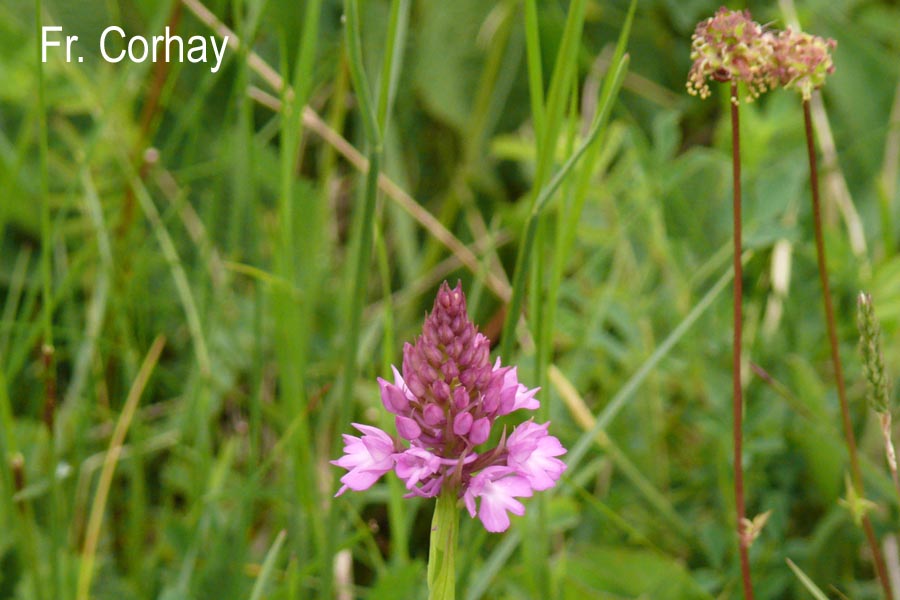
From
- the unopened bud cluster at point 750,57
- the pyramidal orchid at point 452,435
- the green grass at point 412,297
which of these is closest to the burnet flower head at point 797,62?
the unopened bud cluster at point 750,57

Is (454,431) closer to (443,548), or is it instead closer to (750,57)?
(443,548)

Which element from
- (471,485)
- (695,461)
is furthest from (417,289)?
(471,485)

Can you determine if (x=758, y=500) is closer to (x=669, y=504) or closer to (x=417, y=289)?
(x=669, y=504)

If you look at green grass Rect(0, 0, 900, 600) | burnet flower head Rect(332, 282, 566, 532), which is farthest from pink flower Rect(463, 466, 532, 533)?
green grass Rect(0, 0, 900, 600)

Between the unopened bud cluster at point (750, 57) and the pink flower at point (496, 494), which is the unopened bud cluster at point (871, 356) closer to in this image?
the unopened bud cluster at point (750, 57)

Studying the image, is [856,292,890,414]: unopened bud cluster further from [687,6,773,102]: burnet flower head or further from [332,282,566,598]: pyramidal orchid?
[332,282,566,598]: pyramidal orchid

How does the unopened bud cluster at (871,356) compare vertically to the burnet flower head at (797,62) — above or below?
below

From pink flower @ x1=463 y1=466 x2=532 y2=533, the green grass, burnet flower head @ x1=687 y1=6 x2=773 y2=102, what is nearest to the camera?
pink flower @ x1=463 y1=466 x2=532 y2=533
